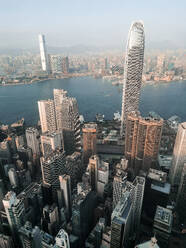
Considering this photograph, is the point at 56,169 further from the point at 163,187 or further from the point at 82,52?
the point at 82,52

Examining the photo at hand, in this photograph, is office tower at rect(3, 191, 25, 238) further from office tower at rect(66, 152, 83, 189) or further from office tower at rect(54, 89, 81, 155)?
office tower at rect(54, 89, 81, 155)

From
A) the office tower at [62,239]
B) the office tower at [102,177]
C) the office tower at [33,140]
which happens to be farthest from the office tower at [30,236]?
the office tower at [33,140]

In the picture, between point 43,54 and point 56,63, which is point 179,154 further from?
point 43,54

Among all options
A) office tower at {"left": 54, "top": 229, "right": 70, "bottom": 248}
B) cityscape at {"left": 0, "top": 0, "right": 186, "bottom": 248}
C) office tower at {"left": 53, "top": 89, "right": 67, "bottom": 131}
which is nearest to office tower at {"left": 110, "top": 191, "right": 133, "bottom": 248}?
cityscape at {"left": 0, "top": 0, "right": 186, "bottom": 248}

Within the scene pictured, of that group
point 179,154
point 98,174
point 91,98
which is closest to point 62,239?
point 98,174

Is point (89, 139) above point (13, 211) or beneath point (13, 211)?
above
